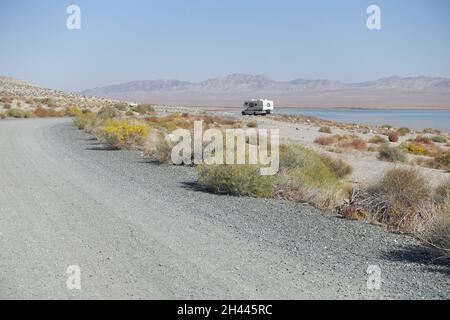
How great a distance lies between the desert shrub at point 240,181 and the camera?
38.4 ft

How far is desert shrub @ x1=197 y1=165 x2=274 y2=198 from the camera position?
11.7m

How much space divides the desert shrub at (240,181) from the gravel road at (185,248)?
0.42 m

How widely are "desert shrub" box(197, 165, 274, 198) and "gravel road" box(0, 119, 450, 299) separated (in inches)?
16.4

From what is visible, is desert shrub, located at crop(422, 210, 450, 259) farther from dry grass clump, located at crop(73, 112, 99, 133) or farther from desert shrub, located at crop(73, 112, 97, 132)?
desert shrub, located at crop(73, 112, 97, 132)

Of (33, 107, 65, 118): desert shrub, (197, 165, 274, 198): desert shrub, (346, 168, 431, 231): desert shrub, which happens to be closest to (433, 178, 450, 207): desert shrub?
(346, 168, 431, 231): desert shrub

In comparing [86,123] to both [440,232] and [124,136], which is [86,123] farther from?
[440,232]

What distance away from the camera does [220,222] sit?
359 inches

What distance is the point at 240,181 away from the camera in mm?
11789

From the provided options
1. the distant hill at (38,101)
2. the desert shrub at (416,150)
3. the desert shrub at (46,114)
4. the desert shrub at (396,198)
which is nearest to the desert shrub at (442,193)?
the desert shrub at (396,198)

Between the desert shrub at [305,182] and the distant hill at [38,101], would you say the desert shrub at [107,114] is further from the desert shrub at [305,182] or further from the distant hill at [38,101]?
the desert shrub at [305,182]

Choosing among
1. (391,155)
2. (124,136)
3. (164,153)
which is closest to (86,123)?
(124,136)

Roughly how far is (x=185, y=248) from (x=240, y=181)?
450 centimetres

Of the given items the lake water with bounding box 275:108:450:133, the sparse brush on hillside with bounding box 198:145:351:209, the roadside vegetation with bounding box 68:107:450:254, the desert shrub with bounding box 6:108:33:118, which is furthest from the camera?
the lake water with bounding box 275:108:450:133
